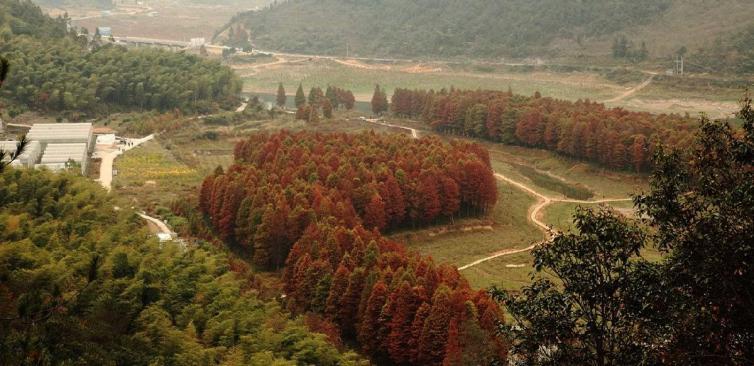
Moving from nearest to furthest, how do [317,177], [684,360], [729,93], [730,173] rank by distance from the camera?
[684,360], [730,173], [317,177], [729,93]

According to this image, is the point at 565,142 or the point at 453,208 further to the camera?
the point at 565,142

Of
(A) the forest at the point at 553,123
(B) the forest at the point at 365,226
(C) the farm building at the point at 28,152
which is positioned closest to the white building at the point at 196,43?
(A) the forest at the point at 553,123

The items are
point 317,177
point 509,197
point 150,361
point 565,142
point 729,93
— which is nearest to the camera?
point 150,361

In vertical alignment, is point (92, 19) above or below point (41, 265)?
above

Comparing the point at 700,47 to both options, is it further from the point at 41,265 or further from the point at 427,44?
the point at 41,265

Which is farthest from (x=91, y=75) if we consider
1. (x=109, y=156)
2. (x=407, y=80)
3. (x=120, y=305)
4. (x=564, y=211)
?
(x=120, y=305)

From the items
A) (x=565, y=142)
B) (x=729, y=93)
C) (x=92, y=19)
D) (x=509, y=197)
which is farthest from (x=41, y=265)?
(x=92, y=19)
